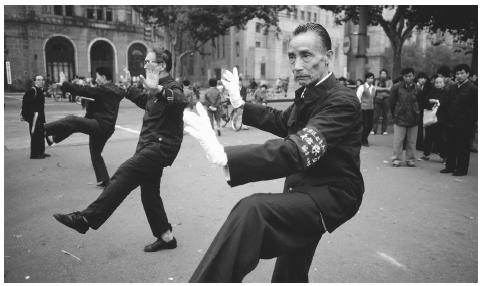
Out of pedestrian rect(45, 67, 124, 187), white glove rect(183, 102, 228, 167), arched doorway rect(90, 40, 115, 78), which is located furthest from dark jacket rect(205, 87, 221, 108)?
arched doorway rect(90, 40, 115, 78)

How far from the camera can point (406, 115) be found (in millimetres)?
6977

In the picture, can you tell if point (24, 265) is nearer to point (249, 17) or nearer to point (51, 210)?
point (51, 210)

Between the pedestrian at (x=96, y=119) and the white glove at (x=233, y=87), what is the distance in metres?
2.95

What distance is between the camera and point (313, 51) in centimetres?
196

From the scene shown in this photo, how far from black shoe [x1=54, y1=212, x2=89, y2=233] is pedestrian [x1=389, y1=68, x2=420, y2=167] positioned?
5.79m

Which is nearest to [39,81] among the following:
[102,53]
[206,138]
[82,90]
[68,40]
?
[82,90]

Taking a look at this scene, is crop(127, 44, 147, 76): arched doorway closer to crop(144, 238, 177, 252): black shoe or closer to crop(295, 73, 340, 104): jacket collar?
→ crop(144, 238, 177, 252): black shoe

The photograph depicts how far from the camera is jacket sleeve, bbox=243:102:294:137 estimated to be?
232 centimetres

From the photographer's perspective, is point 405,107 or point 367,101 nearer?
point 405,107

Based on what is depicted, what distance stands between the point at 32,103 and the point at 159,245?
5.66m

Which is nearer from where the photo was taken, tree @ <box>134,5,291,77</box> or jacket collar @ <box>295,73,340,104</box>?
jacket collar @ <box>295,73,340,104</box>

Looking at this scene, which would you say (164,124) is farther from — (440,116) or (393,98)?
(440,116)

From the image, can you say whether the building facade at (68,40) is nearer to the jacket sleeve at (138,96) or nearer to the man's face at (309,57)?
the jacket sleeve at (138,96)

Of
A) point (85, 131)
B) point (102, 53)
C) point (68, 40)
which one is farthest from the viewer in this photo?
point (102, 53)
